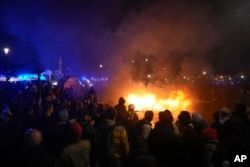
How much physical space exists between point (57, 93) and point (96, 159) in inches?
294

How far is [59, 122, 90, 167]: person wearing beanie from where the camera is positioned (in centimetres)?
434

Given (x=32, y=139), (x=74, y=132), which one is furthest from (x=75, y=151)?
(x=32, y=139)

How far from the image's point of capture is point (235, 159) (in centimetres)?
402

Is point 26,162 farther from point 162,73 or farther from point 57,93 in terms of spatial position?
point 162,73

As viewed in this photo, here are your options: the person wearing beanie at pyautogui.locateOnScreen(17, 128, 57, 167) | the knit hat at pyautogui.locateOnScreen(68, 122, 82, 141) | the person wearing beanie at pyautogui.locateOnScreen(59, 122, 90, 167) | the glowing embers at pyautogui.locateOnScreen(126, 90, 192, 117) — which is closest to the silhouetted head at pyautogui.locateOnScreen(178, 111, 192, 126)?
the person wearing beanie at pyautogui.locateOnScreen(59, 122, 90, 167)

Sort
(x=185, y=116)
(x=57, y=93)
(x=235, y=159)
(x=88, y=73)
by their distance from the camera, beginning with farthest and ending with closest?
(x=88, y=73)
(x=57, y=93)
(x=185, y=116)
(x=235, y=159)

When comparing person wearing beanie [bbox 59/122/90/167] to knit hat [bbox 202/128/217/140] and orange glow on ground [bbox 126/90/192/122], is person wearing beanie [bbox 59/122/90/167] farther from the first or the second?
orange glow on ground [bbox 126/90/192/122]

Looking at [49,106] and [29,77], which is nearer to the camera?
[49,106]

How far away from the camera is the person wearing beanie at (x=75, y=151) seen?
4.34 metres

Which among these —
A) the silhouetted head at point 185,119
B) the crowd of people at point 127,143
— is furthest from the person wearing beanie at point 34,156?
the silhouetted head at point 185,119

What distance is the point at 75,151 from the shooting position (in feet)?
14.4

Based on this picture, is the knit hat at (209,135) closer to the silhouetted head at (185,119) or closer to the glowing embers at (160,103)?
the silhouetted head at (185,119)

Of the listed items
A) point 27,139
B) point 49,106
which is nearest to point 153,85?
point 49,106

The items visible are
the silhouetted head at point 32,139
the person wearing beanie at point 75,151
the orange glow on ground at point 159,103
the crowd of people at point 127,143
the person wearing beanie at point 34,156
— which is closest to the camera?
the person wearing beanie at point 34,156
